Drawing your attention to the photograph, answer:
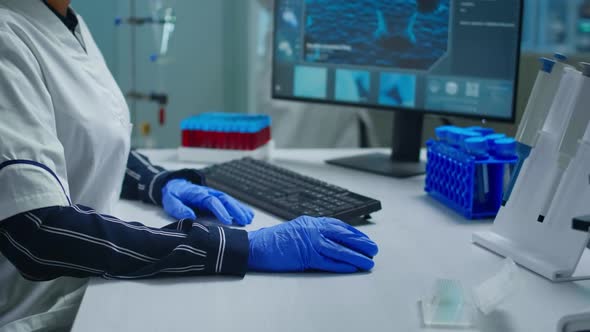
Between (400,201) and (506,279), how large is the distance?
529mm

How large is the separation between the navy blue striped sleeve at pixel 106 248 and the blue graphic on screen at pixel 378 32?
0.80 meters

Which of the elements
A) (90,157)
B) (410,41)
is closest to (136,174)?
(90,157)

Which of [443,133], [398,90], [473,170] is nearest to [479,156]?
[473,170]

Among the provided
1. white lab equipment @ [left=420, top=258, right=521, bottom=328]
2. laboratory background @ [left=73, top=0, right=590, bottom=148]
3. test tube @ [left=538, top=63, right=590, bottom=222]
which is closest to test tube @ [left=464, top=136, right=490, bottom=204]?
test tube @ [left=538, top=63, right=590, bottom=222]

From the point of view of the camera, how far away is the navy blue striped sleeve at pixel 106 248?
90 cm

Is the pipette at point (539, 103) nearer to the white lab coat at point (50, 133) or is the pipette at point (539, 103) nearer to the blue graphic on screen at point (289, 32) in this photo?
the white lab coat at point (50, 133)

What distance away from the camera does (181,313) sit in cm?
84

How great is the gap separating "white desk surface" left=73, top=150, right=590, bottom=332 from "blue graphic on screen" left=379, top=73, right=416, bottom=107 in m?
0.54

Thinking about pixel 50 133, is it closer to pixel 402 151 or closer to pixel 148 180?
pixel 148 180

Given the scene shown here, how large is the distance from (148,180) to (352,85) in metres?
0.59

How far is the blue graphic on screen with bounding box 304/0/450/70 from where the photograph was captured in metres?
1.57

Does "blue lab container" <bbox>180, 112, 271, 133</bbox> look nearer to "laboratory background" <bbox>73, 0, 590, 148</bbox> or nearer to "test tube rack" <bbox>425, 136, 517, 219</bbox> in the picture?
"test tube rack" <bbox>425, 136, 517, 219</bbox>

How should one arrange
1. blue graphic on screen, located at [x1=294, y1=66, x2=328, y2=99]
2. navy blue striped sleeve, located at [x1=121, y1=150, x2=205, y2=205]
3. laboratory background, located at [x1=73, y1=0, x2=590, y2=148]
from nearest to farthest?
navy blue striped sleeve, located at [x1=121, y1=150, x2=205, y2=205]
blue graphic on screen, located at [x1=294, y1=66, x2=328, y2=99]
laboratory background, located at [x1=73, y1=0, x2=590, y2=148]

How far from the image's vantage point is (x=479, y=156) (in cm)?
123
